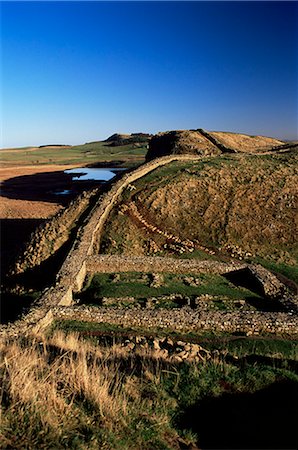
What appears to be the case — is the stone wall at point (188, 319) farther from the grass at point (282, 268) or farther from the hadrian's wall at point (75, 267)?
the grass at point (282, 268)

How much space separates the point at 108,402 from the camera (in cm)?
556

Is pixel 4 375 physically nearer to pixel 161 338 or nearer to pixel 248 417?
pixel 248 417

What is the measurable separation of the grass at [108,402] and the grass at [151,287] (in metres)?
10.9

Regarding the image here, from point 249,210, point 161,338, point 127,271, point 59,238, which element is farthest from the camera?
point 249,210

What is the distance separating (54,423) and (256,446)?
10.1 feet

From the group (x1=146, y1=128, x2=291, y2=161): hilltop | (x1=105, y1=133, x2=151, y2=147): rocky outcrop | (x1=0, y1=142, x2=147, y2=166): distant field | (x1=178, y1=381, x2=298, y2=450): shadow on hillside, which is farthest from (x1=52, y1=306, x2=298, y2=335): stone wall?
(x1=105, y1=133, x2=151, y2=147): rocky outcrop

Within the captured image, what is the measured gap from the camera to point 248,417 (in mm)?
5984

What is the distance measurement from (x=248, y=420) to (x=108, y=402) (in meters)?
2.41

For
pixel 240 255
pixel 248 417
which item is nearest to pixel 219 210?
pixel 240 255

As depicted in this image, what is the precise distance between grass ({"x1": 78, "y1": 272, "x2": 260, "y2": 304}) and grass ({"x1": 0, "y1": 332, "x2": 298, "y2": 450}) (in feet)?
35.9

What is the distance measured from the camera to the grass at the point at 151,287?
59.8 feet

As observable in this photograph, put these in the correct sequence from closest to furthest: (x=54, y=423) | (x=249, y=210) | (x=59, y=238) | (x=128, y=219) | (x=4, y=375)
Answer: (x=54, y=423) → (x=4, y=375) → (x=59, y=238) → (x=128, y=219) → (x=249, y=210)

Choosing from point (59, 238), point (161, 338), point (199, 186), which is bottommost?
point (161, 338)

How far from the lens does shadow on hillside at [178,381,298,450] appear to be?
17.9 feet
